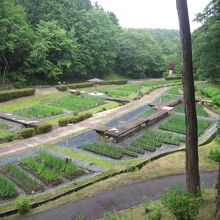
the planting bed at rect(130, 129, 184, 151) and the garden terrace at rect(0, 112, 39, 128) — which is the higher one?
the garden terrace at rect(0, 112, 39, 128)

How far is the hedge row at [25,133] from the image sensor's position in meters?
15.9

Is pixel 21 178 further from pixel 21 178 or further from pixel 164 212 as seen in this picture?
pixel 164 212

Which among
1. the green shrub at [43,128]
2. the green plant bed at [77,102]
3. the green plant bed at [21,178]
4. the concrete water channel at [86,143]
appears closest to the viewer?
the green plant bed at [21,178]

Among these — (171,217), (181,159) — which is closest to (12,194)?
(171,217)

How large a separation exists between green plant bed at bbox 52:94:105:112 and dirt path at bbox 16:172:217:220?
1396cm

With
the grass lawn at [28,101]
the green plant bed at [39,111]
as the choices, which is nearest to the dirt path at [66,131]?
the green plant bed at [39,111]

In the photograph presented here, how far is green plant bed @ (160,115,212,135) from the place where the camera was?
19.1 metres

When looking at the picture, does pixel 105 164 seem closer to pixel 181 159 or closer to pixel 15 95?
pixel 181 159

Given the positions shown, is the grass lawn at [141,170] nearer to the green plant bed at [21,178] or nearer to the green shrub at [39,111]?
the green plant bed at [21,178]

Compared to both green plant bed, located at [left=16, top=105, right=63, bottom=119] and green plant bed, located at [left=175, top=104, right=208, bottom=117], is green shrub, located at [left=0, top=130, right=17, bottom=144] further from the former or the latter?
green plant bed, located at [left=175, top=104, right=208, bottom=117]

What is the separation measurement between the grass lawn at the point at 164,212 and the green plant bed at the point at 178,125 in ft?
31.8

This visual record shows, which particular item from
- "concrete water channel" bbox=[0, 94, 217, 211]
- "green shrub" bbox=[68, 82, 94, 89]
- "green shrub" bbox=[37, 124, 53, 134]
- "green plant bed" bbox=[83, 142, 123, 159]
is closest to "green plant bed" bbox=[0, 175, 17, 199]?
"concrete water channel" bbox=[0, 94, 217, 211]

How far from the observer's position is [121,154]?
1453cm

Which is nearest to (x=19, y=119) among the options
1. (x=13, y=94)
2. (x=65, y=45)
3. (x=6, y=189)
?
(x=13, y=94)
